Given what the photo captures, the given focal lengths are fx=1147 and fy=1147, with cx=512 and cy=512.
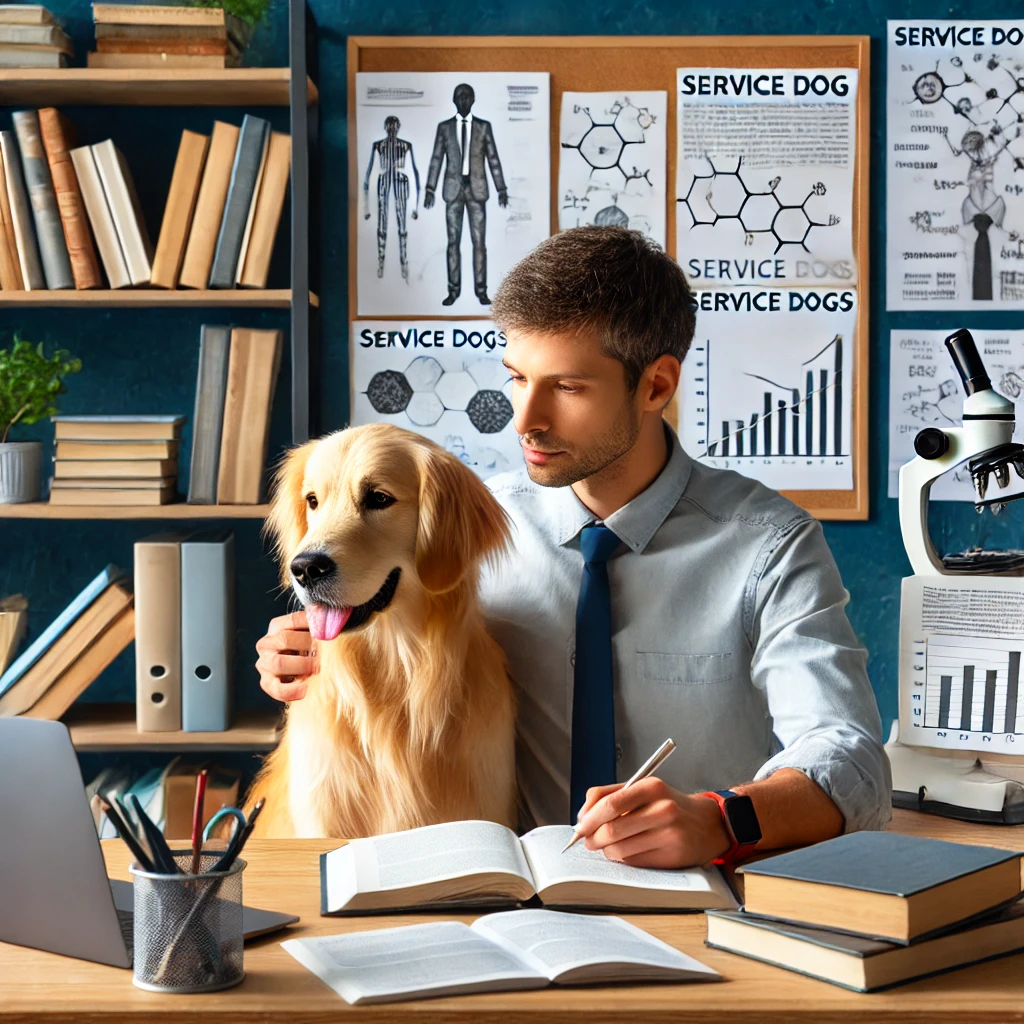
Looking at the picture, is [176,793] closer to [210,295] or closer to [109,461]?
[109,461]

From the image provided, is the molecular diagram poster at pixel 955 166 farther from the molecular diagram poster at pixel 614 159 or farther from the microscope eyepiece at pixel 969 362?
the microscope eyepiece at pixel 969 362

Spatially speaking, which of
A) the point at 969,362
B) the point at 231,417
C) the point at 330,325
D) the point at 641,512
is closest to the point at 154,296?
the point at 231,417

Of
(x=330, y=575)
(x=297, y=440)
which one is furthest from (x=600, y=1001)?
(x=297, y=440)

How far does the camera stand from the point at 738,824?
1084mm

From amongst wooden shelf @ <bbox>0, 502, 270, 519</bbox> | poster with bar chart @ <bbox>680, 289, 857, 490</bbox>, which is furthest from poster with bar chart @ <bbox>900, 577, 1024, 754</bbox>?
wooden shelf @ <bbox>0, 502, 270, 519</bbox>

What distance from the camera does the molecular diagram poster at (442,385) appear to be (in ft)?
8.40

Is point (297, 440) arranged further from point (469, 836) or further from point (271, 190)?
point (469, 836)

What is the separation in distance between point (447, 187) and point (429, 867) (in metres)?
1.86

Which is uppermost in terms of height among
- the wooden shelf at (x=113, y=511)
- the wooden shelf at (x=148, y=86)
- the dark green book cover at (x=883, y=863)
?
the wooden shelf at (x=148, y=86)

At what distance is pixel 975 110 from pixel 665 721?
1733mm

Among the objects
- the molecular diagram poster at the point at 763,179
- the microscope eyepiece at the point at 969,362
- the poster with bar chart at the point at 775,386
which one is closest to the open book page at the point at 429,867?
the microscope eyepiece at the point at 969,362

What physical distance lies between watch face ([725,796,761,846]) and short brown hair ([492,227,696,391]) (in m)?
0.61

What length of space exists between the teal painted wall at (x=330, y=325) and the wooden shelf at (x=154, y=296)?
23cm

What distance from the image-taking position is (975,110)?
2.52 meters
